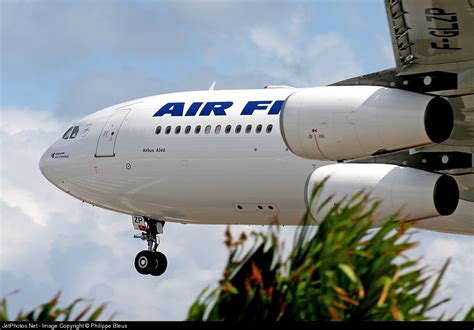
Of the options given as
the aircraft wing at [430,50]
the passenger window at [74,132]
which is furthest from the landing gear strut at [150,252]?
the aircraft wing at [430,50]

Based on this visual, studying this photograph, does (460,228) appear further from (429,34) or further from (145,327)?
(145,327)

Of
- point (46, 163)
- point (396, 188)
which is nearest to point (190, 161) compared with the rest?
point (46, 163)

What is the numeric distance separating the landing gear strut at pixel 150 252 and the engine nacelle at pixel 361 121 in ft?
31.9

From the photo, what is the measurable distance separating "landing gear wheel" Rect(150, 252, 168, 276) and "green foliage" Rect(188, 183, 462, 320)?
21.2 m

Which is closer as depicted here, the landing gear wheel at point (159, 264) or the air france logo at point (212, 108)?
the air france logo at point (212, 108)

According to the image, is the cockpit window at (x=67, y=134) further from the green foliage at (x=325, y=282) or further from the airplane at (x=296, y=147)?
the green foliage at (x=325, y=282)

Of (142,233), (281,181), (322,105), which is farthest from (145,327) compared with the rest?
(142,233)

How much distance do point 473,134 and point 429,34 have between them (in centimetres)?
260

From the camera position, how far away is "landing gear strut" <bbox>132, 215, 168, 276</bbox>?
28.0 m

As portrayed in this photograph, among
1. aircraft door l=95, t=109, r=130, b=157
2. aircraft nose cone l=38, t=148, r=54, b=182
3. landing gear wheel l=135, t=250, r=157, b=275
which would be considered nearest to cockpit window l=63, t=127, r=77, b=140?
aircraft nose cone l=38, t=148, r=54, b=182

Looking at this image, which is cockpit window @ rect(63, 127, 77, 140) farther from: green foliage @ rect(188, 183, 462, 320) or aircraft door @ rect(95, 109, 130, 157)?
green foliage @ rect(188, 183, 462, 320)

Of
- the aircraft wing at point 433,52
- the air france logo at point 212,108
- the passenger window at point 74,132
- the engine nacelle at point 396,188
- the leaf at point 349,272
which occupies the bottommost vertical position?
the leaf at point 349,272

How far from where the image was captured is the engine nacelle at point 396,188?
19.1 meters

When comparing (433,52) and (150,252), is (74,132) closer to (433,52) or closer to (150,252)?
(150,252)
